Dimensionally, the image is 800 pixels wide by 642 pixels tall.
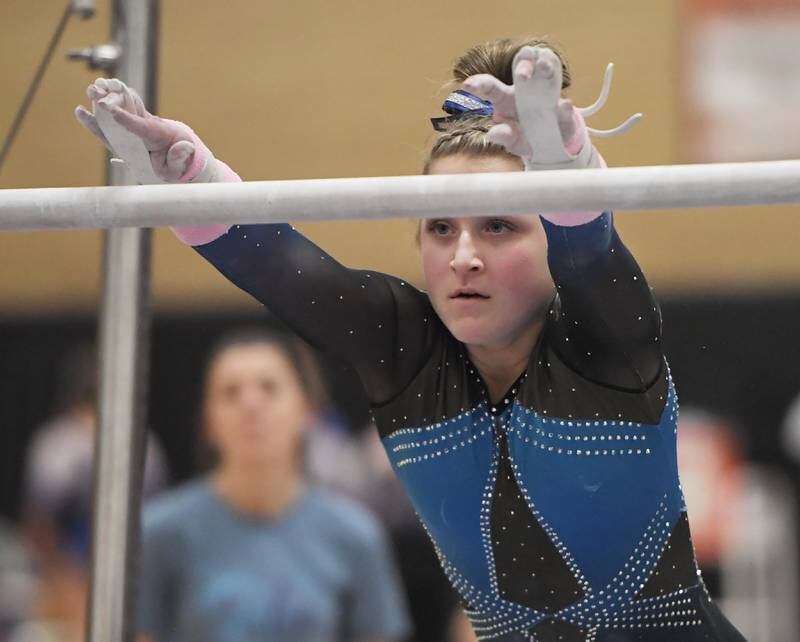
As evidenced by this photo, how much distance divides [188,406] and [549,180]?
263 centimetres

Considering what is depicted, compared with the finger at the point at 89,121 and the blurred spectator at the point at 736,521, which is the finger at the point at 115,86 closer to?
the finger at the point at 89,121

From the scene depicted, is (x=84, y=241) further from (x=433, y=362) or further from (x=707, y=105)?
(x=433, y=362)

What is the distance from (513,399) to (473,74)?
0.37 metres

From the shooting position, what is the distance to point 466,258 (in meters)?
1.36

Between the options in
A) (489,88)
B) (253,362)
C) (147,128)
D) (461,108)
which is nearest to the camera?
(489,88)

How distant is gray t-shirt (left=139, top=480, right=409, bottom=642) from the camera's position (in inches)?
103

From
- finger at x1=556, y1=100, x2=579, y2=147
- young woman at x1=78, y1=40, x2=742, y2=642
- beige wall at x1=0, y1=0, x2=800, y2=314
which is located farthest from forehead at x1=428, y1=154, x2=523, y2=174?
beige wall at x1=0, y1=0, x2=800, y2=314

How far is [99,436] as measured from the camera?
1.71 meters

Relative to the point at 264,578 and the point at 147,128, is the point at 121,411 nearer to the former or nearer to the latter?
the point at 147,128

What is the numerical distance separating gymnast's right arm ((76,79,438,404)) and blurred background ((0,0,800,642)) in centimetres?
218

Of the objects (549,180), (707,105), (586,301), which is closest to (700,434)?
(707,105)

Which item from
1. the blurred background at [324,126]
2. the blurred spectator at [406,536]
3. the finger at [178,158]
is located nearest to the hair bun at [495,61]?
the finger at [178,158]

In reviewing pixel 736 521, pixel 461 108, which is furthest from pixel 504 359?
pixel 736 521

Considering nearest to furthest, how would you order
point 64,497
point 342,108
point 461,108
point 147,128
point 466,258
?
point 147,128
point 466,258
point 461,108
point 64,497
point 342,108
